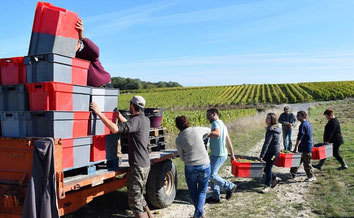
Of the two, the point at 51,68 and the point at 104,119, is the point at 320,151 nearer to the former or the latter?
the point at 104,119

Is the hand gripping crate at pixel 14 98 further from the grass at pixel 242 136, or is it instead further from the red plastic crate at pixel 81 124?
the grass at pixel 242 136

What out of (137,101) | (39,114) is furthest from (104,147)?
(39,114)

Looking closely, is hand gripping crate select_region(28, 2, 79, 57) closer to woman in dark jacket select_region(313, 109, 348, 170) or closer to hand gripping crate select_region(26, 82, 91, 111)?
hand gripping crate select_region(26, 82, 91, 111)

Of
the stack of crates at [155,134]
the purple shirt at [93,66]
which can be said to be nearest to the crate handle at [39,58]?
the purple shirt at [93,66]

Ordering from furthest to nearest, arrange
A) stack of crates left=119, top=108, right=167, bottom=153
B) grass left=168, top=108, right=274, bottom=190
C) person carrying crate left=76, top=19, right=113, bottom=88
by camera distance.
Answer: grass left=168, top=108, right=274, bottom=190
stack of crates left=119, top=108, right=167, bottom=153
person carrying crate left=76, top=19, right=113, bottom=88

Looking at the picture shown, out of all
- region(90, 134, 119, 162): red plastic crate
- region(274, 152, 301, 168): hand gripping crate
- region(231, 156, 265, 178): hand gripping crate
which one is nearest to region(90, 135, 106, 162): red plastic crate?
region(90, 134, 119, 162): red plastic crate

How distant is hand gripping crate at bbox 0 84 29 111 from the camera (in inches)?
171

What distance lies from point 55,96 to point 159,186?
289 centimetres

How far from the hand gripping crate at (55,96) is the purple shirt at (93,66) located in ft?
2.28

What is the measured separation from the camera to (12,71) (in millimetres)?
4527

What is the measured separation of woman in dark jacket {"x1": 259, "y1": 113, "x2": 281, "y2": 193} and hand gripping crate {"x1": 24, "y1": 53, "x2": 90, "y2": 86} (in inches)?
189

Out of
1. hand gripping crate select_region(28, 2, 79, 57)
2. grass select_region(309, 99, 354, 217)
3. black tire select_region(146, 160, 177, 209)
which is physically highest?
hand gripping crate select_region(28, 2, 79, 57)

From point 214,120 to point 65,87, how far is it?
3393 millimetres

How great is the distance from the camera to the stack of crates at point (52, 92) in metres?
4.13
